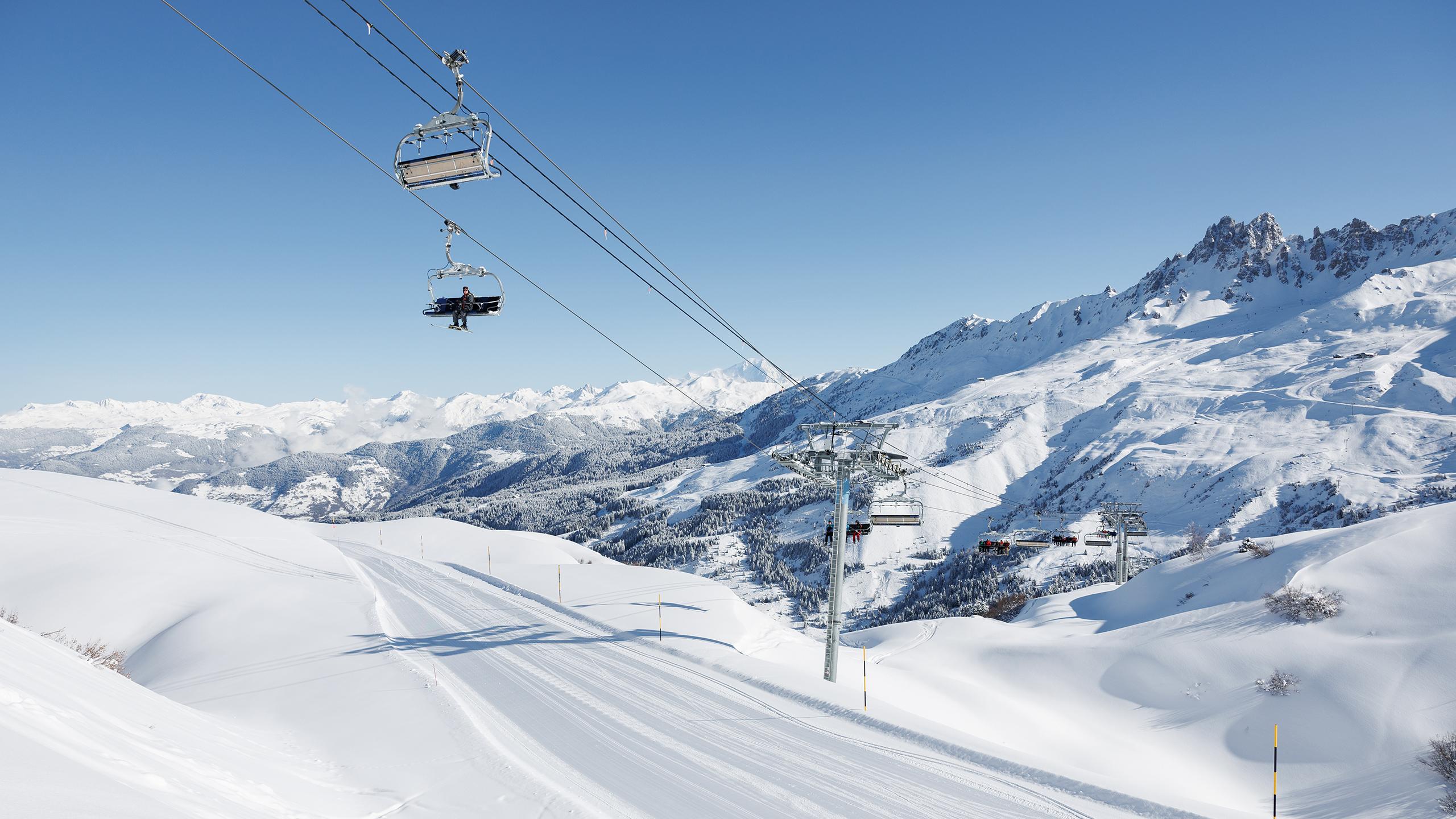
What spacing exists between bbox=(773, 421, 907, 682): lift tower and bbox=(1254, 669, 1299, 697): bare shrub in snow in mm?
16522

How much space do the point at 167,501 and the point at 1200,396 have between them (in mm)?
233324

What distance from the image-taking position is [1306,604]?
2608 cm

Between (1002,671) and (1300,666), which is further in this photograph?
(1002,671)

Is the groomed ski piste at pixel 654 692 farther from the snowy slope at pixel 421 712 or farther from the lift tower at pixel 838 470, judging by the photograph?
the lift tower at pixel 838 470

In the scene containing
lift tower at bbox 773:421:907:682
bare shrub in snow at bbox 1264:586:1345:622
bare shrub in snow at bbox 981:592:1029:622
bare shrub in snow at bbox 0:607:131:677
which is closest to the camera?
bare shrub in snow at bbox 0:607:131:677

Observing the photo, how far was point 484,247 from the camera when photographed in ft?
44.1

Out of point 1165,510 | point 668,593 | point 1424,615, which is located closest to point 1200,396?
point 1165,510

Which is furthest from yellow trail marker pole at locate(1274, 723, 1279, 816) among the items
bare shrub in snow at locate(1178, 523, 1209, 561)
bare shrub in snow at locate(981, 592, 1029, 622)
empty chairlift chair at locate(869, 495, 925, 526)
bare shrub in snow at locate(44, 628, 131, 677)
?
bare shrub in snow at locate(981, 592, 1029, 622)

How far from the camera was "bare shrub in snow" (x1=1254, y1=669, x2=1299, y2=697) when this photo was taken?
2272cm

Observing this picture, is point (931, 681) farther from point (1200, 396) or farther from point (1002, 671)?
point (1200, 396)

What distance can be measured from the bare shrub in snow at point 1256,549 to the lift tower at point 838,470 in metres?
25.5

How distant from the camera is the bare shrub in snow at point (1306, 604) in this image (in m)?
25.5

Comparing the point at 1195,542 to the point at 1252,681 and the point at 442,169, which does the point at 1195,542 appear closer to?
the point at 1252,681

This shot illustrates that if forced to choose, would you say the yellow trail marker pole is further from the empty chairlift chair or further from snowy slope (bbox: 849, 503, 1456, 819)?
the empty chairlift chair
